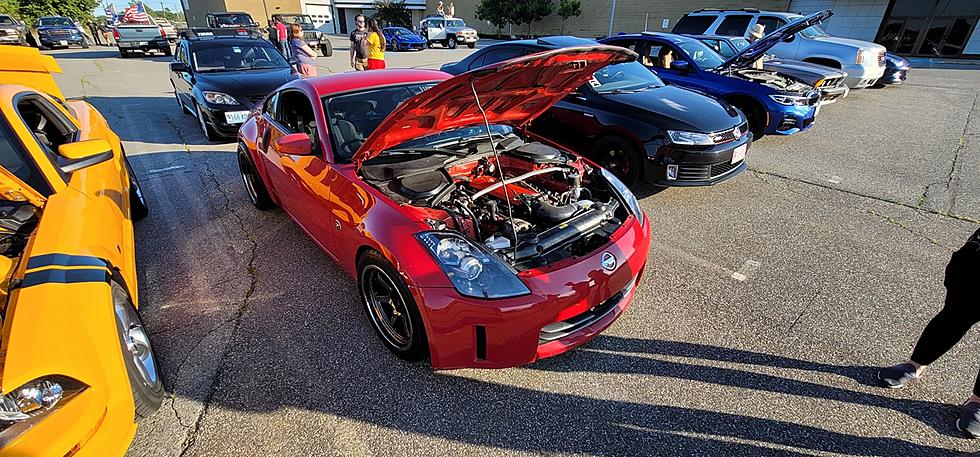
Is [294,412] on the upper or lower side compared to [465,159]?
lower

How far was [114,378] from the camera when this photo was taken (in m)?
1.57

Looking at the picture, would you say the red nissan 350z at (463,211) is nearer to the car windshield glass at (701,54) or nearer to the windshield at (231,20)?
the car windshield glass at (701,54)

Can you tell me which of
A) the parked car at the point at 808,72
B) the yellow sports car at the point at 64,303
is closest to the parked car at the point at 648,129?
the parked car at the point at 808,72

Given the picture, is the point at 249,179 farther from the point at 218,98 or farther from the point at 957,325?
the point at 957,325

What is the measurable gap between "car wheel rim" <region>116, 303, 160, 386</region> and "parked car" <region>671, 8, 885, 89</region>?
12344mm

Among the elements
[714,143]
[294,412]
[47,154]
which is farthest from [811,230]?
[47,154]

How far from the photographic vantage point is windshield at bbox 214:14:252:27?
63.0 feet

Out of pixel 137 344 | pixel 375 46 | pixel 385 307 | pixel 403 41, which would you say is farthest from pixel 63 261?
pixel 403 41

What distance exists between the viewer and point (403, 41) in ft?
73.5

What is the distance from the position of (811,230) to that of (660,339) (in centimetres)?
249

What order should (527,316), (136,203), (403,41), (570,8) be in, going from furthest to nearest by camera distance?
(570,8), (403,41), (136,203), (527,316)

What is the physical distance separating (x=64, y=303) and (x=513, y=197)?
7.38 ft

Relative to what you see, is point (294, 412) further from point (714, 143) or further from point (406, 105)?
point (714, 143)

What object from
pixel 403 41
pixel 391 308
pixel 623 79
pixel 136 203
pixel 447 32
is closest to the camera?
pixel 391 308
